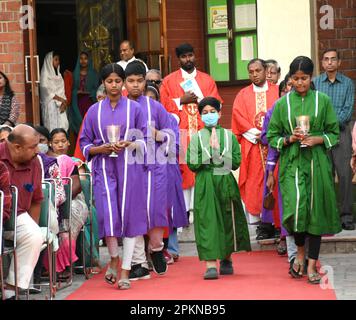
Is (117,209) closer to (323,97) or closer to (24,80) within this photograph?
(323,97)

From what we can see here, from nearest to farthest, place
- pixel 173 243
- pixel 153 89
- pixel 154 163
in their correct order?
pixel 154 163 < pixel 153 89 < pixel 173 243

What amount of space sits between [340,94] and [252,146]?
3.95ft

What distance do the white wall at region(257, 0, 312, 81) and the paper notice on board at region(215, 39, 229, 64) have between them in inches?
90.2

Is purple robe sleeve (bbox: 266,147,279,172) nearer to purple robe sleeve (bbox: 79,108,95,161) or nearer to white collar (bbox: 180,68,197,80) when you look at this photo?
purple robe sleeve (bbox: 79,108,95,161)

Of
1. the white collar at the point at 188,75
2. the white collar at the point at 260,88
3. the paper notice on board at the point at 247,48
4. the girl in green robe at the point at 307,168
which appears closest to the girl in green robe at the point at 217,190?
the girl in green robe at the point at 307,168

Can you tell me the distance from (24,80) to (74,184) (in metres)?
4.57

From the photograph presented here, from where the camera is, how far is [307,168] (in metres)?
11.1

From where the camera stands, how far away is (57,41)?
80.2 feet

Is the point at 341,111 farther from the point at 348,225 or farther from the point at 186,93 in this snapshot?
the point at 186,93

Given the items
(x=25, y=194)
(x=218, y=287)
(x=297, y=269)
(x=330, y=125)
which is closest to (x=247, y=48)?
(x=330, y=125)

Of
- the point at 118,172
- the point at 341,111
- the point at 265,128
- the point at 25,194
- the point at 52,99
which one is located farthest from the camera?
the point at 52,99

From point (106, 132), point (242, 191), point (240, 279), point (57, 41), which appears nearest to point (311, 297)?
point (240, 279)

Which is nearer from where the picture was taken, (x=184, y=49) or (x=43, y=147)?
(x=43, y=147)

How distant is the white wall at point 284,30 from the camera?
14773mm
